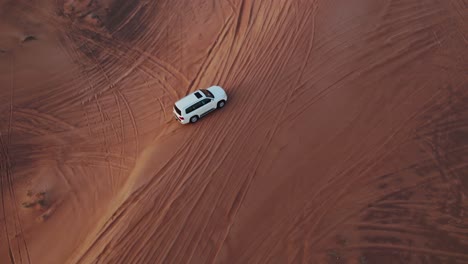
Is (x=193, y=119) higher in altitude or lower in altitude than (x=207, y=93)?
lower

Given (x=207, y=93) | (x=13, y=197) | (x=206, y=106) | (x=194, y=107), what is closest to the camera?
(x=13, y=197)

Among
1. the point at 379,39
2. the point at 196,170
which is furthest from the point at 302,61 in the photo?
the point at 196,170

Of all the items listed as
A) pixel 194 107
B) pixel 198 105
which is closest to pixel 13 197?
pixel 194 107

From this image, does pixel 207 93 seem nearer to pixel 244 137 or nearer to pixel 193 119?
pixel 193 119

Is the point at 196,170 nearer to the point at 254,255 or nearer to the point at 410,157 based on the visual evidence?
the point at 254,255

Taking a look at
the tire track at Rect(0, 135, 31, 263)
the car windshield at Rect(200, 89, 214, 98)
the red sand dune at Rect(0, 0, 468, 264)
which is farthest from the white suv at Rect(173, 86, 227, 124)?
the tire track at Rect(0, 135, 31, 263)

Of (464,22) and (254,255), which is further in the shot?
(464,22)
